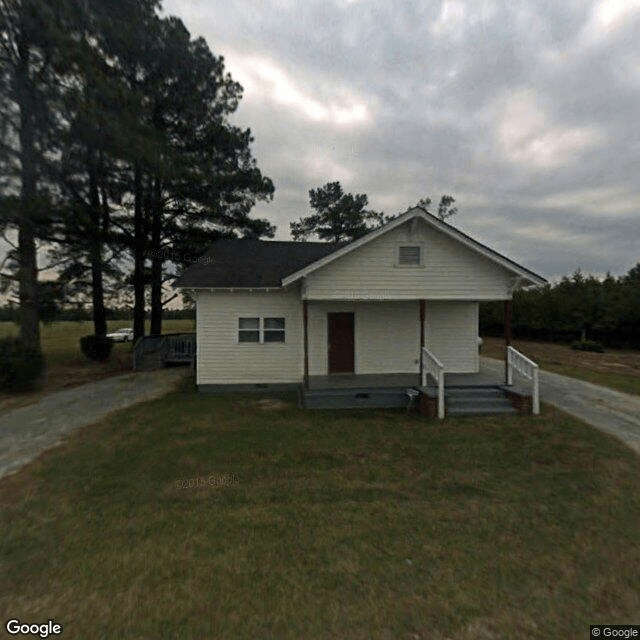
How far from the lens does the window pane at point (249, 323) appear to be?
Result: 1123 centimetres

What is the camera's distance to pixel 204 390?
11.0 meters

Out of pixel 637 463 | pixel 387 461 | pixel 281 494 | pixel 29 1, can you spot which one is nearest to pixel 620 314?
pixel 637 463

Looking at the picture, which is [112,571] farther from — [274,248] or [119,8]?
[119,8]

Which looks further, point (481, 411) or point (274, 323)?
point (274, 323)

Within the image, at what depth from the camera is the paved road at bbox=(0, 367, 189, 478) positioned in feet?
21.8

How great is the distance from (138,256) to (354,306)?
1306cm

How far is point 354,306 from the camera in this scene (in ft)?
37.3

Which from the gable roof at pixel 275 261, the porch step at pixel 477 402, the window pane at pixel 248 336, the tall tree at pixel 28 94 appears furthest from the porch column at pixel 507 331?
the tall tree at pixel 28 94

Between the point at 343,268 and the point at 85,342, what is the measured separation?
1652 centimetres

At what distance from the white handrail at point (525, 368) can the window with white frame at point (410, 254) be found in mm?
3757

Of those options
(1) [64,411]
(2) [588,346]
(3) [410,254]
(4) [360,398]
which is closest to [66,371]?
(1) [64,411]

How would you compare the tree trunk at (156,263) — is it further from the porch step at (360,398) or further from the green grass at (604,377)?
the green grass at (604,377)

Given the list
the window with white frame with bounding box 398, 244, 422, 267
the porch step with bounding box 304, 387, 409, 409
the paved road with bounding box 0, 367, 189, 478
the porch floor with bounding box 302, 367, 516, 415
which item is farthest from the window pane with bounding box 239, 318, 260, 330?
the window with white frame with bounding box 398, 244, 422, 267

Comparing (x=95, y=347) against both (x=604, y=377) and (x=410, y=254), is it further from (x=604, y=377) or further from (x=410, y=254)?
(x=604, y=377)
